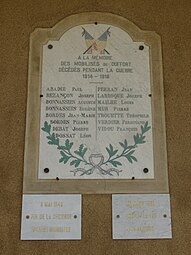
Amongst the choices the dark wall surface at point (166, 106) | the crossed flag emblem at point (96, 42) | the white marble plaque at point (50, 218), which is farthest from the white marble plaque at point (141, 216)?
the crossed flag emblem at point (96, 42)

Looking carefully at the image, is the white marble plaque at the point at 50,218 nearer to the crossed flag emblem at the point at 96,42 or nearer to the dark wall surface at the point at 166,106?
the dark wall surface at the point at 166,106

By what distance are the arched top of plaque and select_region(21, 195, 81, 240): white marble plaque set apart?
0.14ft

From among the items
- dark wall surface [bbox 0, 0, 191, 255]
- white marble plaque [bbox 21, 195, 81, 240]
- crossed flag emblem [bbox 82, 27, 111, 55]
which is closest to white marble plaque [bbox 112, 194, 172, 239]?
dark wall surface [bbox 0, 0, 191, 255]

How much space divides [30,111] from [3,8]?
577 mm

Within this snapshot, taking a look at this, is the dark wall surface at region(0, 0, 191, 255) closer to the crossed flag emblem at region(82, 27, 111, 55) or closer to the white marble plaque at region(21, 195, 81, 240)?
the white marble plaque at region(21, 195, 81, 240)

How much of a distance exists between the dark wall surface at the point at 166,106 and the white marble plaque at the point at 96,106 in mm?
101

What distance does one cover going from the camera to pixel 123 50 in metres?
1.96

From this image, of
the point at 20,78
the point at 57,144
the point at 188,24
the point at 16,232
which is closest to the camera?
the point at 16,232

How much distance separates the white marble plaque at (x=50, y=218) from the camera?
1.67 metres

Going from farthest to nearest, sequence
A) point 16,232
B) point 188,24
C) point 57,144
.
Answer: point 188,24 → point 57,144 → point 16,232

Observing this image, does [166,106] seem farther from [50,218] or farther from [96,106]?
[50,218]

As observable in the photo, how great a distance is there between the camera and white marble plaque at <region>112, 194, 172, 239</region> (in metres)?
1.69

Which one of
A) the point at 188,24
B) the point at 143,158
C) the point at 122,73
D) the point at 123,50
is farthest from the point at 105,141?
the point at 188,24

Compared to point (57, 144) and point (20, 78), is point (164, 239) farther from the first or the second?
point (20, 78)
